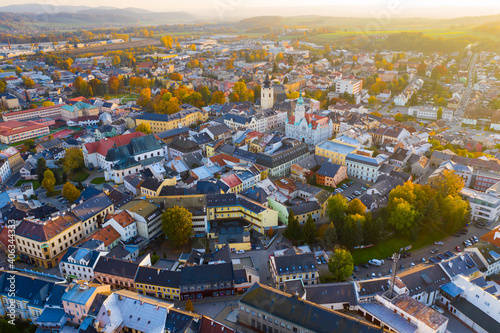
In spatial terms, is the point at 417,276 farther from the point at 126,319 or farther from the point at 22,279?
the point at 22,279

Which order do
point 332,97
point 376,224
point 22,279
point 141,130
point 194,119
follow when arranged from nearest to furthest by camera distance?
point 22,279 < point 376,224 < point 141,130 < point 194,119 < point 332,97

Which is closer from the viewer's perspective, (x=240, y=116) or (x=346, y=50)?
(x=240, y=116)

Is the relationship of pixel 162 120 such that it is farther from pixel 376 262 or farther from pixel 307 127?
pixel 376 262

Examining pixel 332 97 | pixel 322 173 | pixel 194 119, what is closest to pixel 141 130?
pixel 194 119

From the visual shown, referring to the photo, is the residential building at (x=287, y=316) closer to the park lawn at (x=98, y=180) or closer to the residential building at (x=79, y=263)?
the residential building at (x=79, y=263)

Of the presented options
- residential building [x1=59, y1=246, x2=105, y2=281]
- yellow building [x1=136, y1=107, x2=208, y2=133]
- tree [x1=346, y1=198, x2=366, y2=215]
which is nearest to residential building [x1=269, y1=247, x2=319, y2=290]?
tree [x1=346, y1=198, x2=366, y2=215]

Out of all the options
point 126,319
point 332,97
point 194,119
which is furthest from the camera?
point 332,97

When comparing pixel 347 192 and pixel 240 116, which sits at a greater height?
pixel 240 116
